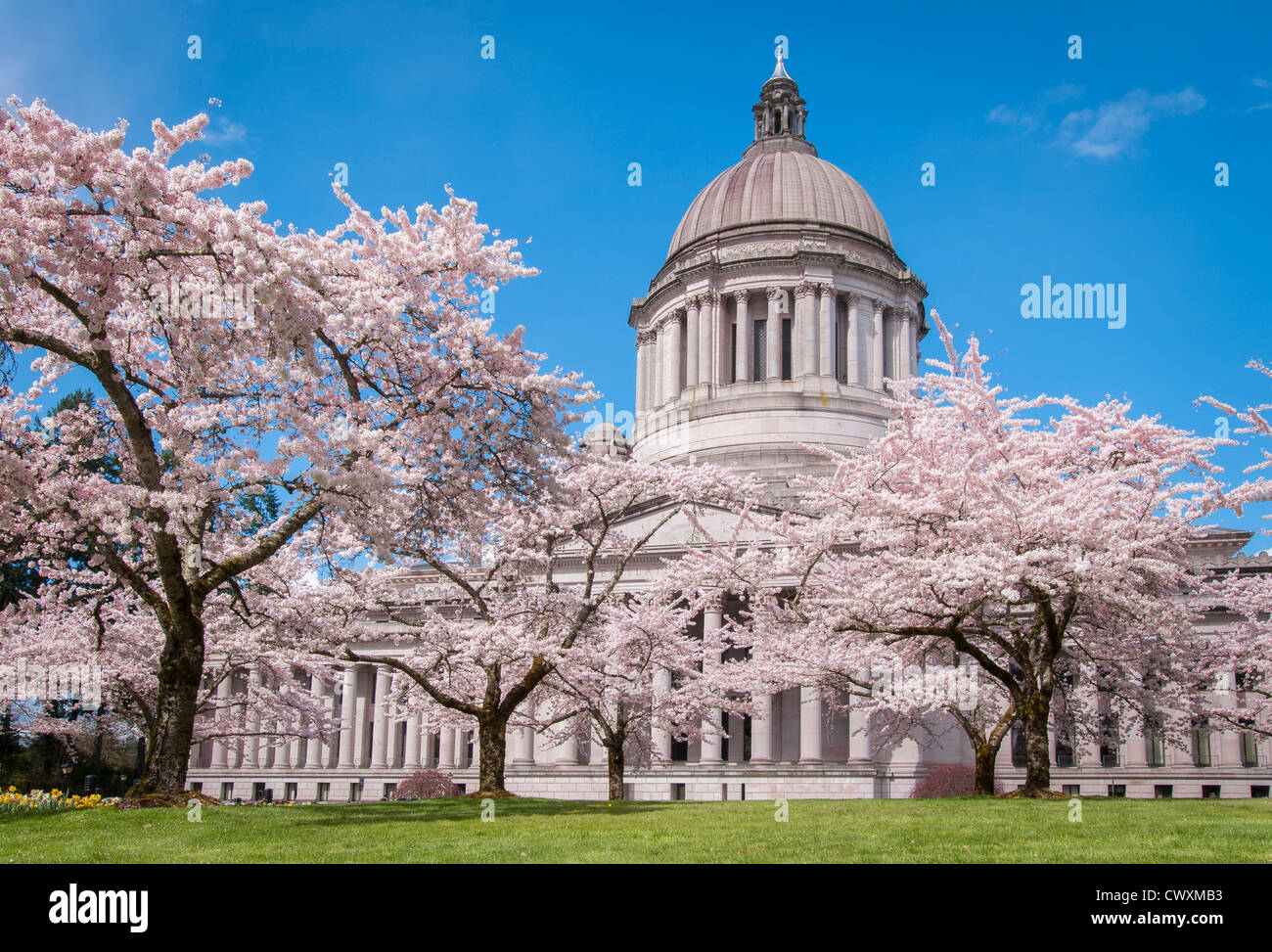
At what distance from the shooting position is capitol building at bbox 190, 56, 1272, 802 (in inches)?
2223

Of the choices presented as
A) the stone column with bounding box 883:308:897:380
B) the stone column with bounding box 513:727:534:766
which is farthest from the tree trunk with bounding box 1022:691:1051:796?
the stone column with bounding box 883:308:897:380

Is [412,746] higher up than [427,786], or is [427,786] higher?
[412,746]

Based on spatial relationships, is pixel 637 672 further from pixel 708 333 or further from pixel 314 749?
pixel 314 749

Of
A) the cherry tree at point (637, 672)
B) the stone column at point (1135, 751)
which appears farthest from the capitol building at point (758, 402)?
the cherry tree at point (637, 672)

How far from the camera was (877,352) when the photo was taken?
232 ft

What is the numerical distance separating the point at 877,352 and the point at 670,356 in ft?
40.2

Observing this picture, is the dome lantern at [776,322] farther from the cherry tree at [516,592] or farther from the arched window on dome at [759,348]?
the cherry tree at [516,592]

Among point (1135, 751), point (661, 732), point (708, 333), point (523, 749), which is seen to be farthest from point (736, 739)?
point (708, 333)

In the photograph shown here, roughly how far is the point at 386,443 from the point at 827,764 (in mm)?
38656

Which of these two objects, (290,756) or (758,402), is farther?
(290,756)

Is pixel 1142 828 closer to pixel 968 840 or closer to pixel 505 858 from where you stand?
pixel 968 840

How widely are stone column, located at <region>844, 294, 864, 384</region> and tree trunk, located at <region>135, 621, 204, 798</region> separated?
53725 millimetres
